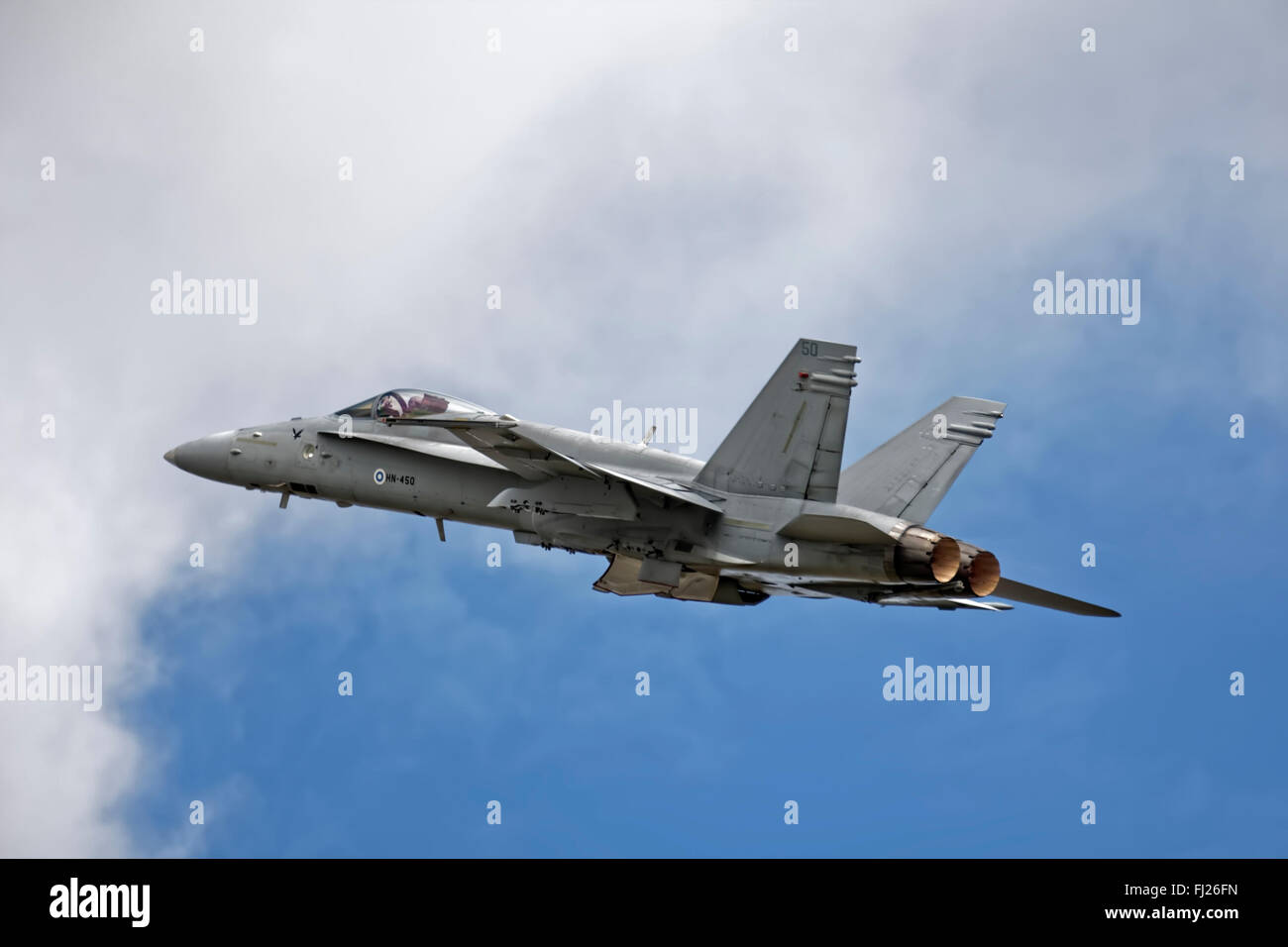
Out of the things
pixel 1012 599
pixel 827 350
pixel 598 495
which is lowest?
pixel 1012 599

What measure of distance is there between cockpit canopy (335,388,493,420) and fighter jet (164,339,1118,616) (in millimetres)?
30

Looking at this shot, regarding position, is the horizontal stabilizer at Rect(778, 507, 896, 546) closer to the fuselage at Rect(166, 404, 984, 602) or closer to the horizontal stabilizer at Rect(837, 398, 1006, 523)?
the fuselage at Rect(166, 404, 984, 602)

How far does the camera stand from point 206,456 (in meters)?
25.9

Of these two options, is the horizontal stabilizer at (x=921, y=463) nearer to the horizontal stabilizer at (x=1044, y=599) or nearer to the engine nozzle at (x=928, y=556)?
the horizontal stabilizer at (x=1044, y=599)

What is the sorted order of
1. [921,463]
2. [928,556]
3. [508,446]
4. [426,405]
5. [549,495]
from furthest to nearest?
[426,405] → [921,463] → [549,495] → [508,446] → [928,556]

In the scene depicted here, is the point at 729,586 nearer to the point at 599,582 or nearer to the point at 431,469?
the point at 599,582

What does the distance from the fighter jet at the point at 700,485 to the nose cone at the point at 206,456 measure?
0.10 feet

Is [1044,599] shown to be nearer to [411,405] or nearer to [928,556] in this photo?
[928,556]

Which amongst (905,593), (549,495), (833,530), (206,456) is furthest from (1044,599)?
(206,456)

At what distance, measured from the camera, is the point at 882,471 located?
24.0 metres

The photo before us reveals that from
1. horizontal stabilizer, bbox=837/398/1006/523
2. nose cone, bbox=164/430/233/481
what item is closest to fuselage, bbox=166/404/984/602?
nose cone, bbox=164/430/233/481

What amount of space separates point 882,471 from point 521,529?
17.3ft

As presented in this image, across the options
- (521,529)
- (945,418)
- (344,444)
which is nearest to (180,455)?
(344,444)

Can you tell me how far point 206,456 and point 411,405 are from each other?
11.5 ft
